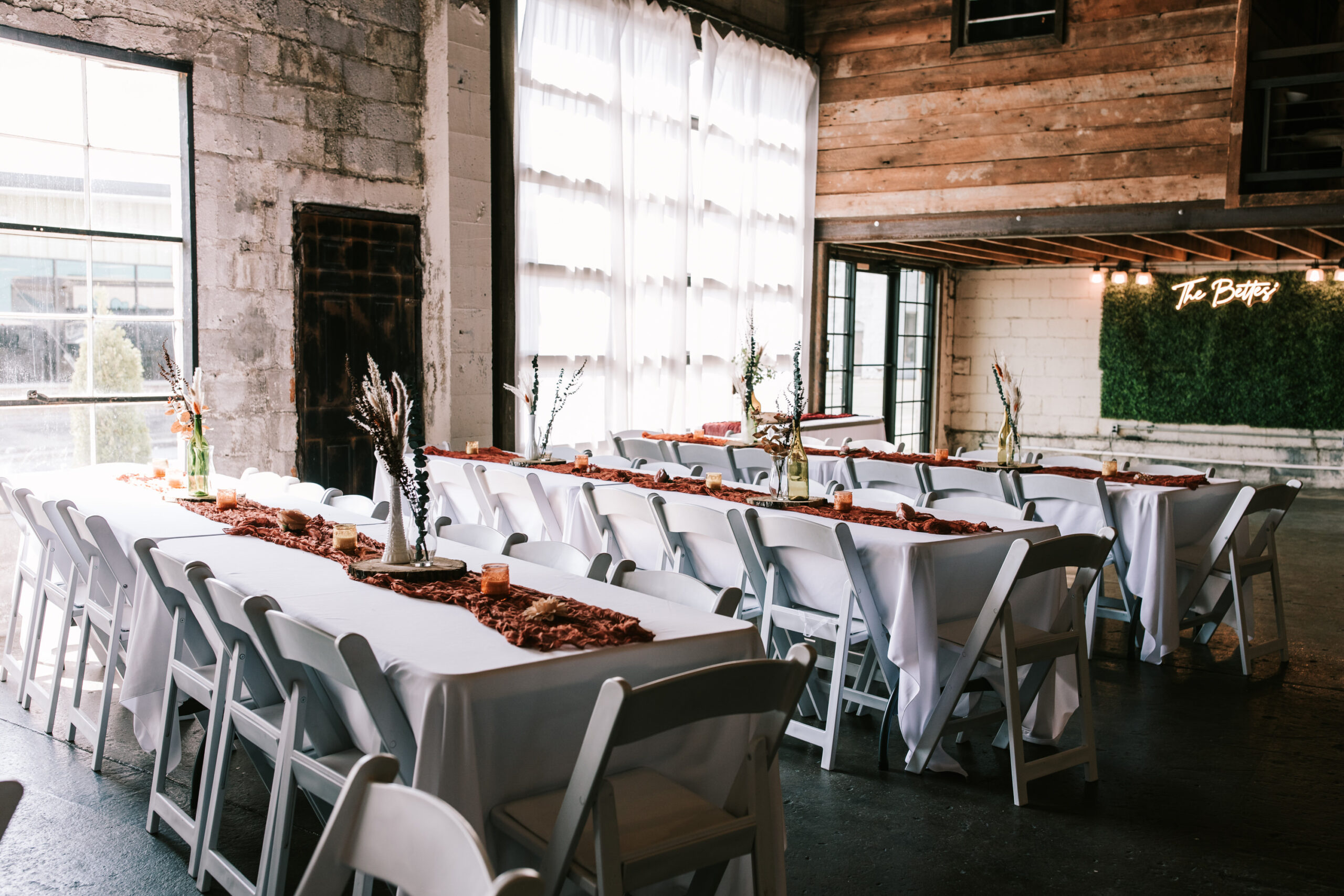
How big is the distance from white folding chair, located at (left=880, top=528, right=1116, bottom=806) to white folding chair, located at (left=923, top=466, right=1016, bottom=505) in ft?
5.39

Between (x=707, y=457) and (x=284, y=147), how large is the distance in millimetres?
3248

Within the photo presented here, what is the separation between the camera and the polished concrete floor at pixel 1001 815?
2840mm

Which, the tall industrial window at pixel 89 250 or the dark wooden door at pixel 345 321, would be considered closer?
the tall industrial window at pixel 89 250

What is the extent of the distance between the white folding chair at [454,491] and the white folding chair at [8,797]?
414 centimetres

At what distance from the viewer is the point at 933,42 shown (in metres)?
9.17

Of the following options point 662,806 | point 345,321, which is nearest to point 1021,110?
point 345,321

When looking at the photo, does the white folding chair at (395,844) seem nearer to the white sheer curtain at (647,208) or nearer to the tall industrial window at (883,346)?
the white sheer curtain at (647,208)

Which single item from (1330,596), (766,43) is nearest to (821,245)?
(766,43)

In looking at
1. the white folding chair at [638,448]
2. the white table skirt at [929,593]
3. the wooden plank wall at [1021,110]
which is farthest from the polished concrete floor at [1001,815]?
the wooden plank wall at [1021,110]

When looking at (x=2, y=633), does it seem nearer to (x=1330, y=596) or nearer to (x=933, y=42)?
(x=1330, y=596)

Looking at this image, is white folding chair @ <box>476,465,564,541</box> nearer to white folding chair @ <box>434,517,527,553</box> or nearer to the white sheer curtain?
white folding chair @ <box>434,517,527,553</box>

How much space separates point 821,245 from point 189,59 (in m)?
6.17

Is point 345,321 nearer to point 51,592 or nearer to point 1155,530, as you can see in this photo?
point 51,592

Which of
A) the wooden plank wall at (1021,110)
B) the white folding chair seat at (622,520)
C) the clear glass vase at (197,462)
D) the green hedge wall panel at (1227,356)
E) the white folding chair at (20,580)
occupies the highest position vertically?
Answer: the wooden plank wall at (1021,110)
